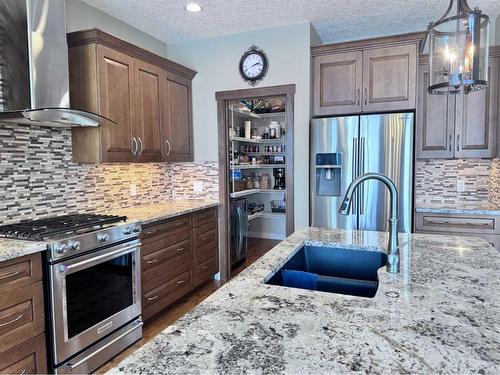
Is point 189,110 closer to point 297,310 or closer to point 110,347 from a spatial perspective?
point 110,347

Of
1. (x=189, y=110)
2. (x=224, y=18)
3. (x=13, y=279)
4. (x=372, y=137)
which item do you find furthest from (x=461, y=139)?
(x=13, y=279)

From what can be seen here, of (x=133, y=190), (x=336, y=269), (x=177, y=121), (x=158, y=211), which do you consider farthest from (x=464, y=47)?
(x=133, y=190)

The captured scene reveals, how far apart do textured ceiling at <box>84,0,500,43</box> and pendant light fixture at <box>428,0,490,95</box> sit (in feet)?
5.85

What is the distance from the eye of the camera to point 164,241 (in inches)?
115

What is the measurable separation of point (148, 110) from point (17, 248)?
1.76 m

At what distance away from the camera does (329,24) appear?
3.46 metres

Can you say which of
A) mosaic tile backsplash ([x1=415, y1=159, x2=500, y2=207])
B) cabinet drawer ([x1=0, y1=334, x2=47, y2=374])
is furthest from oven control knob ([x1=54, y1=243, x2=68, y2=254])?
mosaic tile backsplash ([x1=415, y1=159, x2=500, y2=207])

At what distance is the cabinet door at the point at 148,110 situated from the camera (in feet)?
9.95

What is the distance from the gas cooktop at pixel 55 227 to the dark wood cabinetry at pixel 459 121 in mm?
2909

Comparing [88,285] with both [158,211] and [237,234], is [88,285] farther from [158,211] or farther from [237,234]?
[237,234]

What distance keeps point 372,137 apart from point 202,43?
2.14 m

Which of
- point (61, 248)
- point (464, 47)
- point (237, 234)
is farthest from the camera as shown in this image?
point (237, 234)

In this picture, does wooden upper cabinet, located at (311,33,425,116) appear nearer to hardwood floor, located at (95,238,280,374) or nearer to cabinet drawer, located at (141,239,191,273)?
cabinet drawer, located at (141,239,191,273)

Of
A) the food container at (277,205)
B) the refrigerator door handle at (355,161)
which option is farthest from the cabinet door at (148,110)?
the food container at (277,205)
